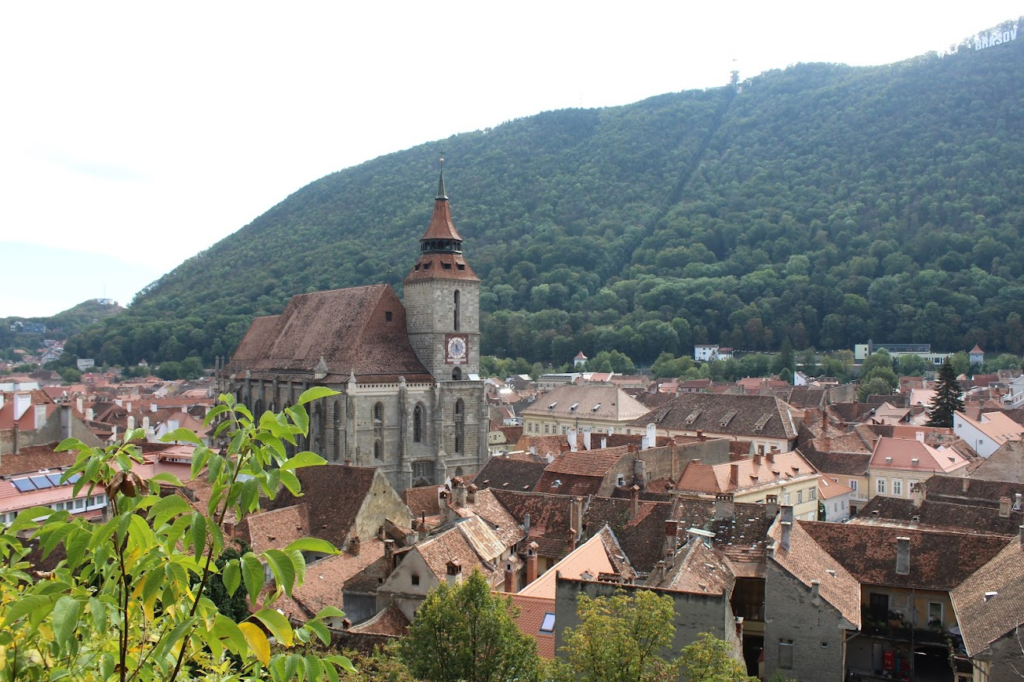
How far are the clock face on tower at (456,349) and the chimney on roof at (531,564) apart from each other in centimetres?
2725

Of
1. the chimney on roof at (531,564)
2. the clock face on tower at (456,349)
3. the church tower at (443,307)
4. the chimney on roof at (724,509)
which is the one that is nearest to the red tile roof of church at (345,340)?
the church tower at (443,307)

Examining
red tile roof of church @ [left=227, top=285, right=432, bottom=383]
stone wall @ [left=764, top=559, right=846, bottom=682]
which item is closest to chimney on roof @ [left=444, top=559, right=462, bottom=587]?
stone wall @ [left=764, top=559, right=846, bottom=682]

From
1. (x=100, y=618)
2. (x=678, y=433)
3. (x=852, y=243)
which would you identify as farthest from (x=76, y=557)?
(x=852, y=243)

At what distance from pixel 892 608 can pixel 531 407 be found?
66130mm

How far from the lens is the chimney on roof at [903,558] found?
99.6ft

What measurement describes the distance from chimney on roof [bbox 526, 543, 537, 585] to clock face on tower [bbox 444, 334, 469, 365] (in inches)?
1073

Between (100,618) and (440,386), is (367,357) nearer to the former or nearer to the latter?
(440,386)

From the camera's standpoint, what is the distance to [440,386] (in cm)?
5659

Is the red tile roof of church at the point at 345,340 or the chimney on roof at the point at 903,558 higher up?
the red tile roof of church at the point at 345,340

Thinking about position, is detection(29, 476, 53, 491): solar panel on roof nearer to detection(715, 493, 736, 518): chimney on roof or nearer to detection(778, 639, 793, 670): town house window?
detection(715, 493, 736, 518): chimney on roof

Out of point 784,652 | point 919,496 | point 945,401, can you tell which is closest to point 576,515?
point 784,652

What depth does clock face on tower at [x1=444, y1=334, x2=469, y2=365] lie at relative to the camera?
57.4m

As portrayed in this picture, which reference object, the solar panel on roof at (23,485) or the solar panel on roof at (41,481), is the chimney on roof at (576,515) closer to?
the solar panel on roof at (41,481)

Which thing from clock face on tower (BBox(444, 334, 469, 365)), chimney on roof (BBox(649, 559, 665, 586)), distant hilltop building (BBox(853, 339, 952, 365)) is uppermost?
clock face on tower (BBox(444, 334, 469, 365))
